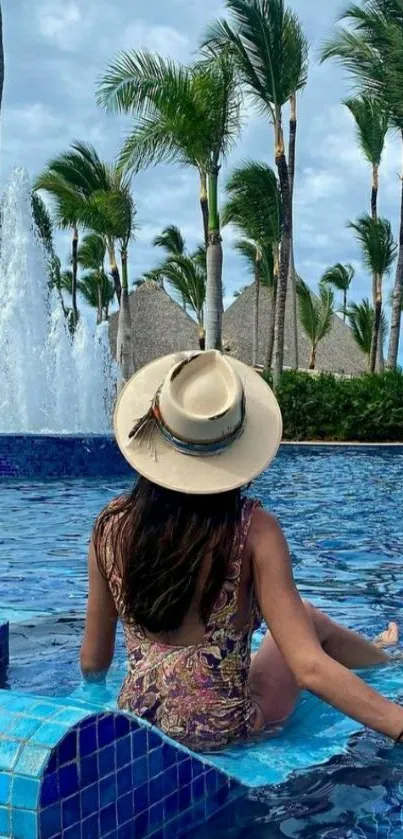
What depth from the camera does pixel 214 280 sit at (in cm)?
1723

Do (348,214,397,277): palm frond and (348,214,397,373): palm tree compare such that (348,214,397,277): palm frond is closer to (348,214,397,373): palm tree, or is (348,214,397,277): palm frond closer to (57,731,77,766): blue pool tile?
(348,214,397,373): palm tree

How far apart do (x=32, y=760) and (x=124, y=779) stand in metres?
0.25

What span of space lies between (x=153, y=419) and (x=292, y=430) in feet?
51.0

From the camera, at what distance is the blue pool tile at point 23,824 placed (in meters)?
1.48

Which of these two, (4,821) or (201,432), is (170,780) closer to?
(4,821)

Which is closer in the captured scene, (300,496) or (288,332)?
(300,496)

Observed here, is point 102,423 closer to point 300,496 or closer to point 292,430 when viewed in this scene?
point 292,430

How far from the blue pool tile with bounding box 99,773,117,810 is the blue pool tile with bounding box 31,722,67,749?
0.17 m

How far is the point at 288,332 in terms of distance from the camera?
43.4 m

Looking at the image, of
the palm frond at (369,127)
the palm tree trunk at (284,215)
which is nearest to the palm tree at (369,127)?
the palm frond at (369,127)

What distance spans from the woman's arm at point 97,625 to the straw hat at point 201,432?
33 cm

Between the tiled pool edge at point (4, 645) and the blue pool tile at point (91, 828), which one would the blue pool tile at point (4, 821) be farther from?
the tiled pool edge at point (4, 645)

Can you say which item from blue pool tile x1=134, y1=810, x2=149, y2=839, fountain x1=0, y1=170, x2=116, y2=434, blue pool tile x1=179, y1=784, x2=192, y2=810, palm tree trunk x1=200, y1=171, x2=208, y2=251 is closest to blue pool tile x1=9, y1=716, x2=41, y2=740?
blue pool tile x1=134, y1=810, x2=149, y2=839

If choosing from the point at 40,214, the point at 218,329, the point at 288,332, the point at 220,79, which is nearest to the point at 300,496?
the point at 218,329
